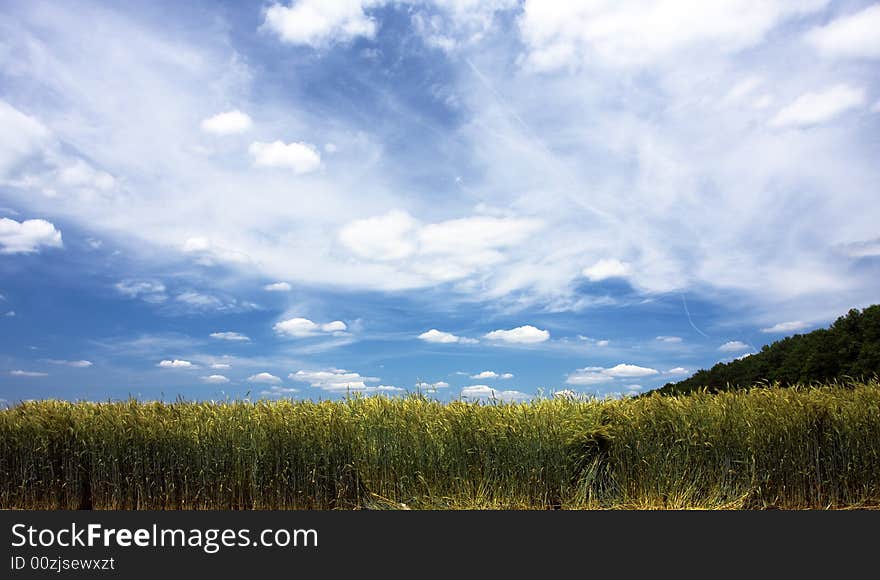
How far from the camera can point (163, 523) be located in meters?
6.53

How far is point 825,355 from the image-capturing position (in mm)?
11734

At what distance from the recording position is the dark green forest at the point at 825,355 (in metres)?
11.1

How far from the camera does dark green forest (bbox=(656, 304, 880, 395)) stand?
36.6 ft

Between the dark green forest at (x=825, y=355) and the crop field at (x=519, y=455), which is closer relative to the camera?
the crop field at (x=519, y=455)

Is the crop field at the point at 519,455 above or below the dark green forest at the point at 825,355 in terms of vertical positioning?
below

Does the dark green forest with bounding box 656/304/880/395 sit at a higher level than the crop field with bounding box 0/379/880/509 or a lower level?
higher

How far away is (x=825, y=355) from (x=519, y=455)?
743 cm

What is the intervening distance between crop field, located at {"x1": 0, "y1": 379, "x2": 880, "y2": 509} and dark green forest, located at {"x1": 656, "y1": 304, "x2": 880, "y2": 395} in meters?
3.05

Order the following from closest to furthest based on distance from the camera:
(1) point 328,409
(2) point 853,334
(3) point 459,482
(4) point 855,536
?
1. (4) point 855,536
2. (3) point 459,482
3. (1) point 328,409
4. (2) point 853,334

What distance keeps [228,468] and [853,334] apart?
10655 millimetres

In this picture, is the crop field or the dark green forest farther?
the dark green forest

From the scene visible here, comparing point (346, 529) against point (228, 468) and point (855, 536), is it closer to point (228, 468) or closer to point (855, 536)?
point (228, 468)

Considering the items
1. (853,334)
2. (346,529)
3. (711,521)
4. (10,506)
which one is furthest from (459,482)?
(853,334)

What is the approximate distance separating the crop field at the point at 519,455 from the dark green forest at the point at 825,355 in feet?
10.00
